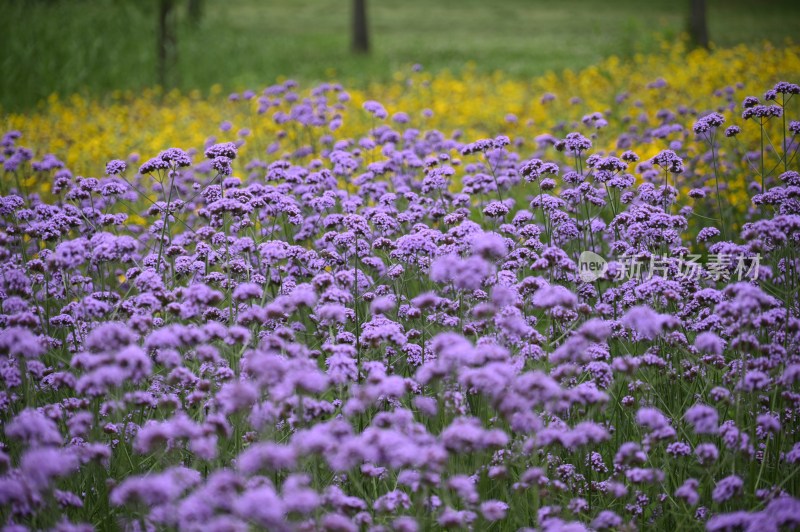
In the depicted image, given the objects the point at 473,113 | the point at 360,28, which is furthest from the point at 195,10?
the point at 473,113

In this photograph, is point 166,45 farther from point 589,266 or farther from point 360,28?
point 589,266

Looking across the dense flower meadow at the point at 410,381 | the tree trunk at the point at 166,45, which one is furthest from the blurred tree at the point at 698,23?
the dense flower meadow at the point at 410,381

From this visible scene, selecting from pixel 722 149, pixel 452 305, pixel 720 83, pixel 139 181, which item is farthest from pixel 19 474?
pixel 720 83

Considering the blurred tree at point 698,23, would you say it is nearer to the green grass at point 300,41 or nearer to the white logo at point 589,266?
the green grass at point 300,41

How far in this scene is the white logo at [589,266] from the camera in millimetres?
5566

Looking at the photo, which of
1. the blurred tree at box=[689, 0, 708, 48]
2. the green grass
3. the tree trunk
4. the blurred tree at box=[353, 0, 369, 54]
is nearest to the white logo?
the green grass

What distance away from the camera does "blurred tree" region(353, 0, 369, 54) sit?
92.4 feet

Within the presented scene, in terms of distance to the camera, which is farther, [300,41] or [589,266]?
[300,41]

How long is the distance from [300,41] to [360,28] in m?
4.31

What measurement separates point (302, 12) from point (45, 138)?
36.7 meters

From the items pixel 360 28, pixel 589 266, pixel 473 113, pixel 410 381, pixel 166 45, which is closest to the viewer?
pixel 410 381

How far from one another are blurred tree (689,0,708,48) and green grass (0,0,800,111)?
0.56 m

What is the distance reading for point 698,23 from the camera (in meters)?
23.8

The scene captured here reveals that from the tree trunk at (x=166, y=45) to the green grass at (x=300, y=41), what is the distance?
1.25 ft
